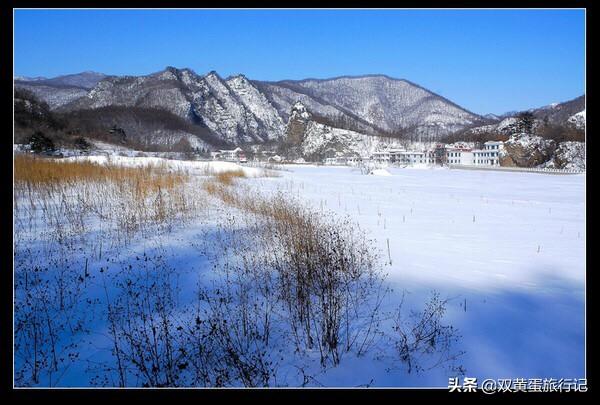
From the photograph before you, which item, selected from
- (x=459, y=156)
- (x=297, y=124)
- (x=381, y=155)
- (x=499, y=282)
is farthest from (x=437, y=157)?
(x=499, y=282)

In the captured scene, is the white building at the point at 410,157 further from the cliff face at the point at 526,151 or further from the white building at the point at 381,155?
the cliff face at the point at 526,151

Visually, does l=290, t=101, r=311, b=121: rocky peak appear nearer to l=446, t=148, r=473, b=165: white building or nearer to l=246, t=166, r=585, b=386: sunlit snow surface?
l=446, t=148, r=473, b=165: white building

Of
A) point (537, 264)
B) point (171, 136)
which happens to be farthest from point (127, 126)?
point (537, 264)

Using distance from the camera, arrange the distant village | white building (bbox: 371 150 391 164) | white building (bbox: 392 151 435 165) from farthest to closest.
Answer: white building (bbox: 371 150 391 164)
white building (bbox: 392 151 435 165)
the distant village

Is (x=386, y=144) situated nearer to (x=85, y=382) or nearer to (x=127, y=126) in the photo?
(x=127, y=126)

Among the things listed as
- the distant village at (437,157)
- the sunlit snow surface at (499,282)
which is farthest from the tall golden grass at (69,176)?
the distant village at (437,157)

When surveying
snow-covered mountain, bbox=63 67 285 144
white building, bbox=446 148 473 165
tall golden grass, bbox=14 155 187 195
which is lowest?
tall golden grass, bbox=14 155 187 195

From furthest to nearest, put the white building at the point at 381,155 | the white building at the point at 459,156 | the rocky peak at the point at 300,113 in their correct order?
the rocky peak at the point at 300,113, the white building at the point at 381,155, the white building at the point at 459,156

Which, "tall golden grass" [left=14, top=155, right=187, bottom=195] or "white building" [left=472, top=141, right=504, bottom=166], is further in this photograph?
"white building" [left=472, top=141, right=504, bottom=166]

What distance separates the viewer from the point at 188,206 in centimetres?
973

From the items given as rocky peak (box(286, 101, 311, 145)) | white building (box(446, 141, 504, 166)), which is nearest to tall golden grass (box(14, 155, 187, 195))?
white building (box(446, 141, 504, 166))

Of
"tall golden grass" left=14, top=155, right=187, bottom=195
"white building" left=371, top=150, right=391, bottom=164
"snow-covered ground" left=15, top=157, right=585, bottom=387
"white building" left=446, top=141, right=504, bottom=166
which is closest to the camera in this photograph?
"snow-covered ground" left=15, top=157, right=585, bottom=387
